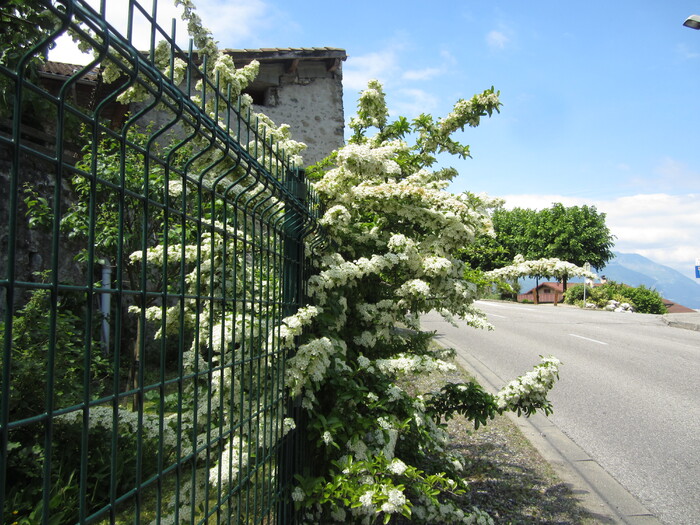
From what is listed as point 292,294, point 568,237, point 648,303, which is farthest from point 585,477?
point 568,237

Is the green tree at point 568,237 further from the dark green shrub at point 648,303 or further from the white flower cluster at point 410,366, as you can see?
the white flower cluster at point 410,366

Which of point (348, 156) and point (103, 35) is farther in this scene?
point (348, 156)

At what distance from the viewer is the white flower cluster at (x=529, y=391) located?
3.28 m

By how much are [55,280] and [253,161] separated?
101 centimetres

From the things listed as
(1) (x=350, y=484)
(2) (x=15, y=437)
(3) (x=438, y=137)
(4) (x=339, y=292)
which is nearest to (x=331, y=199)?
(4) (x=339, y=292)

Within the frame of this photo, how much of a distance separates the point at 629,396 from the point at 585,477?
129 inches

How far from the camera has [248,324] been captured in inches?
92.7

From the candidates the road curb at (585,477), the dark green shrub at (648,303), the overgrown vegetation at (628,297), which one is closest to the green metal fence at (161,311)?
the road curb at (585,477)

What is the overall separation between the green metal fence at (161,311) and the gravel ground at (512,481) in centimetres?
129

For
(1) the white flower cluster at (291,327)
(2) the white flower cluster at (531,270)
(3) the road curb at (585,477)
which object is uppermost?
(2) the white flower cluster at (531,270)

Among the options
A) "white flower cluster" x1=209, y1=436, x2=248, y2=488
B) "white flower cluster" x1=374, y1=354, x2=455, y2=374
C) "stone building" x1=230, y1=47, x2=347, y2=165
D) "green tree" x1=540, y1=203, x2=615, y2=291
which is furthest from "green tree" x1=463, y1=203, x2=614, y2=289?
"white flower cluster" x1=209, y1=436, x2=248, y2=488

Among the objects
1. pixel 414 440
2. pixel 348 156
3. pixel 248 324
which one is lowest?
pixel 414 440

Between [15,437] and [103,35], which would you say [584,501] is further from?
[103,35]

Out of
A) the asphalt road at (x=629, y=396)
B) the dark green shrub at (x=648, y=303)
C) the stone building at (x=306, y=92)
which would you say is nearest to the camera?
the asphalt road at (x=629, y=396)
